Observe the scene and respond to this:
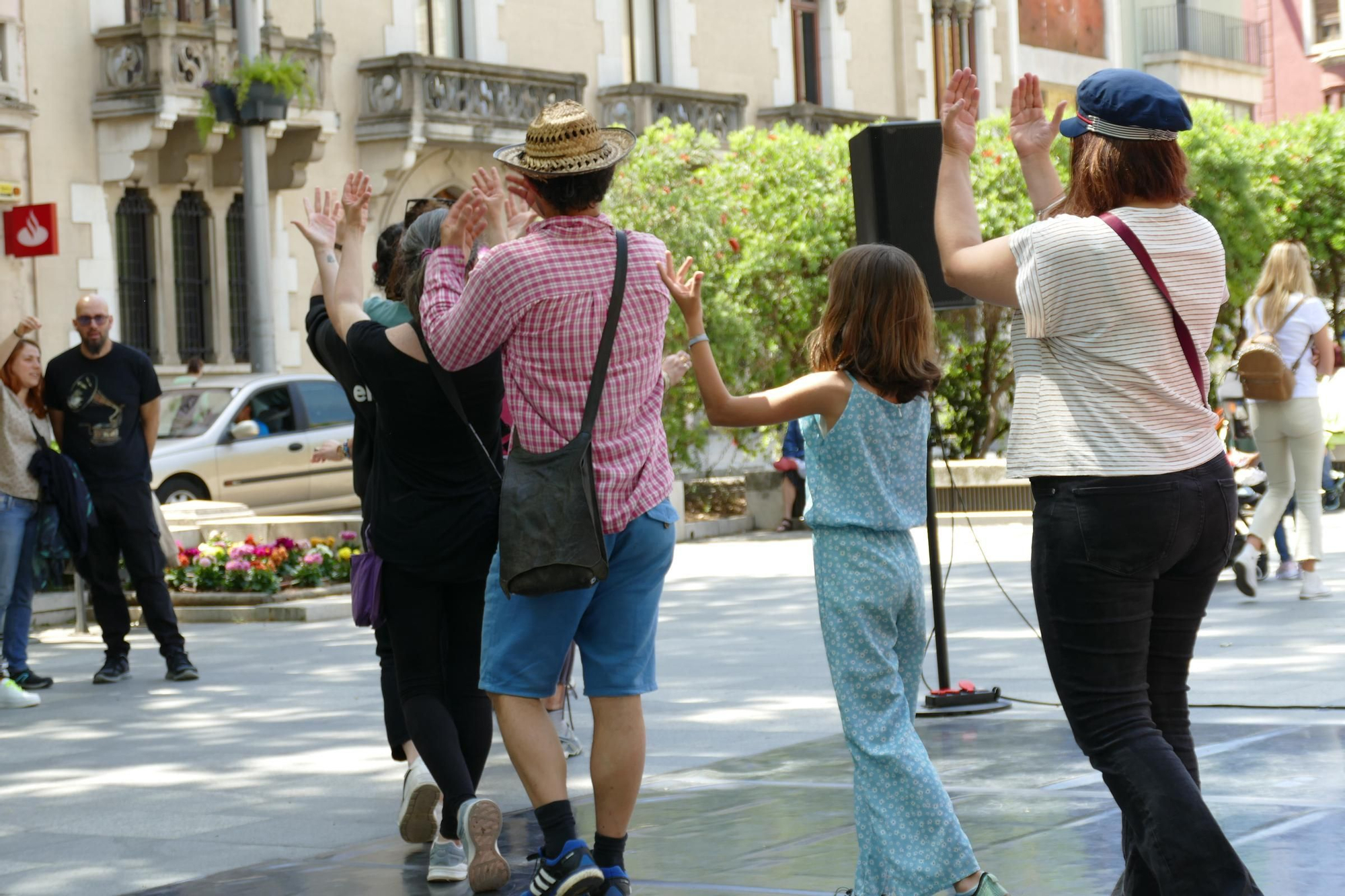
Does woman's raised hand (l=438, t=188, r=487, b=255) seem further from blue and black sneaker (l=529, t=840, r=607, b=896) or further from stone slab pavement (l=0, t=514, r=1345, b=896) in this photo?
stone slab pavement (l=0, t=514, r=1345, b=896)

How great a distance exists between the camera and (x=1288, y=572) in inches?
501

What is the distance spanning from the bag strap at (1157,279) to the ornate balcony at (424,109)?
2271 cm

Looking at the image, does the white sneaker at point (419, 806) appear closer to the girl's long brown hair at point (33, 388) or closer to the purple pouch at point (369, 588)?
the purple pouch at point (369, 588)

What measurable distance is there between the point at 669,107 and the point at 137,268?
9.23 metres

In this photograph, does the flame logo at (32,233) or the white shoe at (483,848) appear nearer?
the white shoe at (483,848)

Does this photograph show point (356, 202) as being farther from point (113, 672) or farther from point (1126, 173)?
point (113, 672)

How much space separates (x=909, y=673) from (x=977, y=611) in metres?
6.74

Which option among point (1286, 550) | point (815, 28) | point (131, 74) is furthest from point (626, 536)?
point (815, 28)

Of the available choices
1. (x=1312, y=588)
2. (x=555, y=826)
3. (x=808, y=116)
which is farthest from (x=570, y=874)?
(x=808, y=116)

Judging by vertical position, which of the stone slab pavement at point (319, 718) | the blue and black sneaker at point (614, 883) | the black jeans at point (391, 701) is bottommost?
the stone slab pavement at point (319, 718)

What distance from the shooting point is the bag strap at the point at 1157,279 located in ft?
13.8

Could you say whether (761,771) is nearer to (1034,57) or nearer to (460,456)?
(460,456)

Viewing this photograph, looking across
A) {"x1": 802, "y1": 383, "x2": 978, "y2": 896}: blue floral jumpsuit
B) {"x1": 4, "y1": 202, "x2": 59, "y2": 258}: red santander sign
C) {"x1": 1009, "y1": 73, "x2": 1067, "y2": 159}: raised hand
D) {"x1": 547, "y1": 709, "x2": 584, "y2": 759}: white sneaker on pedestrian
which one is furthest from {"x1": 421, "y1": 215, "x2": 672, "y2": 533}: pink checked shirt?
{"x1": 4, "y1": 202, "x2": 59, "y2": 258}: red santander sign

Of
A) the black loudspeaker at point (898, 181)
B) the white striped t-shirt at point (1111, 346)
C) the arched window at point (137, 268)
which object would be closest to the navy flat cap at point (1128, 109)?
the white striped t-shirt at point (1111, 346)
